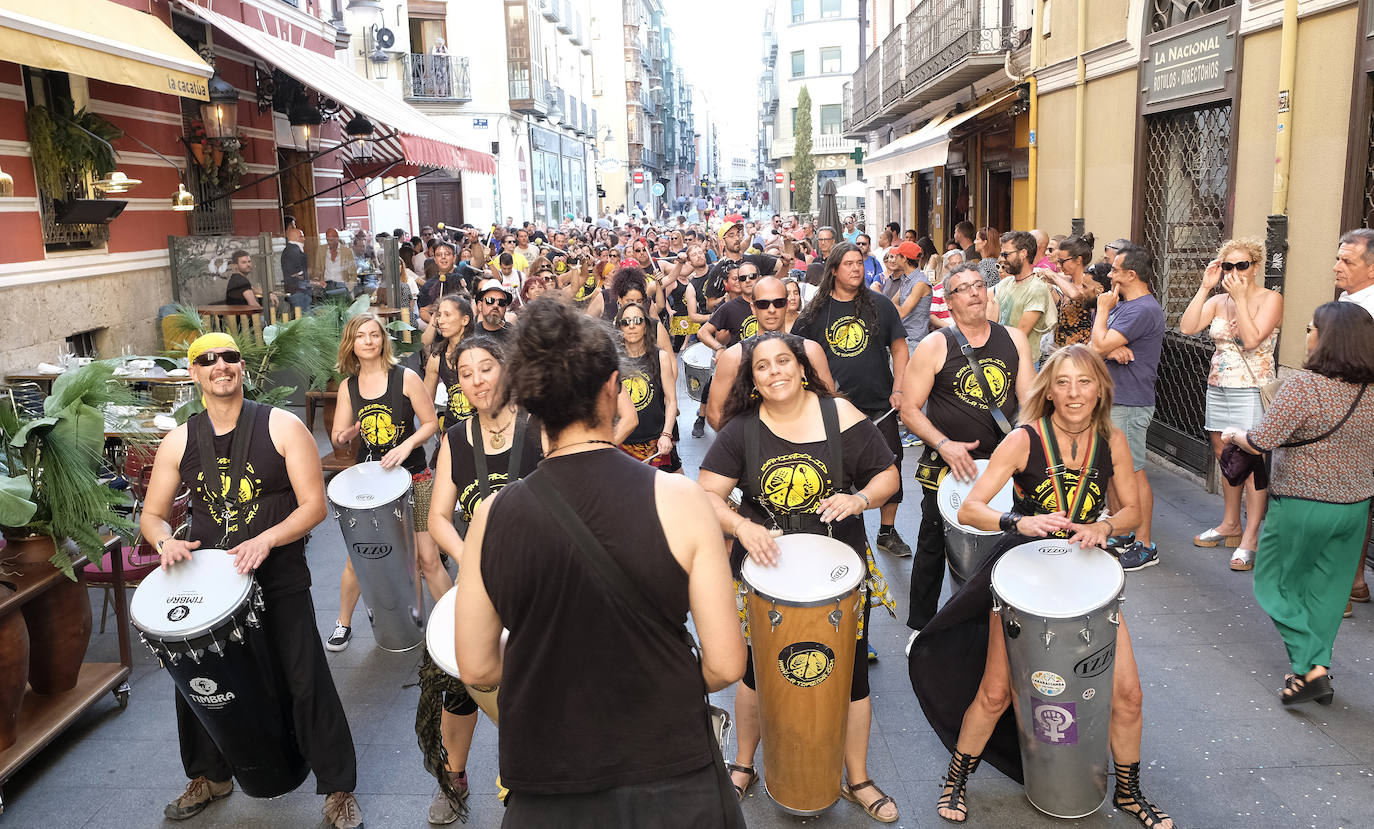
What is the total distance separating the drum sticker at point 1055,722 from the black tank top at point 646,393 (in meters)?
3.05

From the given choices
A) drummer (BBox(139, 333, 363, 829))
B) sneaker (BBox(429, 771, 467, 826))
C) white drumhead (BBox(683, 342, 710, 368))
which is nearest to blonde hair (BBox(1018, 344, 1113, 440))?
sneaker (BBox(429, 771, 467, 826))

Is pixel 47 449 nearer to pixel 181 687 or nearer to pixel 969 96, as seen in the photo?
pixel 181 687

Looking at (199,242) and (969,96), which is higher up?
(969,96)

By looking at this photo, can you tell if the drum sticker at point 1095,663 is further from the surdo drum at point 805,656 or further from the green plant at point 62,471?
the green plant at point 62,471

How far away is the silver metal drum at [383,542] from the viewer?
206 inches

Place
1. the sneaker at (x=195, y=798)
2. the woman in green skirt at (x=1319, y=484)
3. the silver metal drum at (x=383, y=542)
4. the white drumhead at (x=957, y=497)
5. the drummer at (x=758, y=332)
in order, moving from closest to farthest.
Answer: the sneaker at (x=195, y=798)
the woman in green skirt at (x=1319, y=484)
the white drumhead at (x=957, y=497)
the silver metal drum at (x=383, y=542)
the drummer at (x=758, y=332)

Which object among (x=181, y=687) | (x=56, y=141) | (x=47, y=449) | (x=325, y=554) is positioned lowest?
(x=325, y=554)

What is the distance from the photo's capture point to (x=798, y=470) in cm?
388

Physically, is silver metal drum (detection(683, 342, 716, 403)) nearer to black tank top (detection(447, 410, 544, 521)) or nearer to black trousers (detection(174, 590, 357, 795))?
black tank top (detection(447, 410, 544, 521))

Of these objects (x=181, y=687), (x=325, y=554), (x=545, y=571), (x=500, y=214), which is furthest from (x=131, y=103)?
(x=500, y=214)

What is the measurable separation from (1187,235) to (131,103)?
9.85m

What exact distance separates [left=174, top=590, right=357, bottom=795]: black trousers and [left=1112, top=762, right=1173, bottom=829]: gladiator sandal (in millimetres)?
2581

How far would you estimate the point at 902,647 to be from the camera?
17.7ft

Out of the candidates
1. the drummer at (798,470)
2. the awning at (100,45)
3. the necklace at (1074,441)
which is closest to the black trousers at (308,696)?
the drummer at (798,470)
